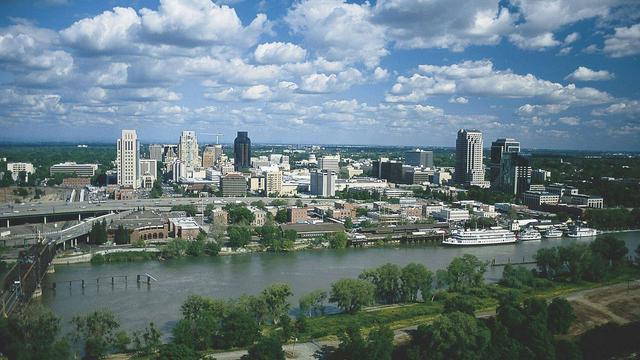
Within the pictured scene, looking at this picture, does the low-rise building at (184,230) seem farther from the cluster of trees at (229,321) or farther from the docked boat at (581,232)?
the docked boat at (581,232)

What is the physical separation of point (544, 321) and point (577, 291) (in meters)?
2.85

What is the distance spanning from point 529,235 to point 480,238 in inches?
71.2

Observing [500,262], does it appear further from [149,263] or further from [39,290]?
[39,290]

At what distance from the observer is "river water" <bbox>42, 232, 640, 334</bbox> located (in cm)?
796

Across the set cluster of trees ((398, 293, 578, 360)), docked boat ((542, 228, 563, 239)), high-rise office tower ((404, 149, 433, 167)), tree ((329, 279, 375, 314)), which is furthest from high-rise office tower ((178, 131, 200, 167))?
cluster of trees ((398, 293, 578, 360))

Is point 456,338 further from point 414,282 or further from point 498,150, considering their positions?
point 498,150

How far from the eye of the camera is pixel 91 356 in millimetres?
5785

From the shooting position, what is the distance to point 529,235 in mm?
15133

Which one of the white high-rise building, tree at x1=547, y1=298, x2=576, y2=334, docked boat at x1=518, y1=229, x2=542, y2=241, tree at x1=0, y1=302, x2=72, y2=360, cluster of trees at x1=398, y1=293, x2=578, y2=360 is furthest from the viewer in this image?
the white high-rise building

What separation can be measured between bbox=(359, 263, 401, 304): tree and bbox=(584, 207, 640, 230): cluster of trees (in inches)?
430

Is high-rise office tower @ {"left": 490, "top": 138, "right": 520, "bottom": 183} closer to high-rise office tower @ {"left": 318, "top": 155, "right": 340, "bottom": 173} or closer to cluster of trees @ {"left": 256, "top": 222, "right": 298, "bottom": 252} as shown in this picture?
high-rise office tower @ {"left": 318, "top": 155, "right": 340, "bottom": 173}

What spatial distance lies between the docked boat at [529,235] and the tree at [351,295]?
882 cm

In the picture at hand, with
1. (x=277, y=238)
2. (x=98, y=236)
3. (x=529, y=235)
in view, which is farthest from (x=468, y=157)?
(x=98, y=236)

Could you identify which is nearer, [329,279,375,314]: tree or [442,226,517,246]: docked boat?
[329,279,375,314]: tree
